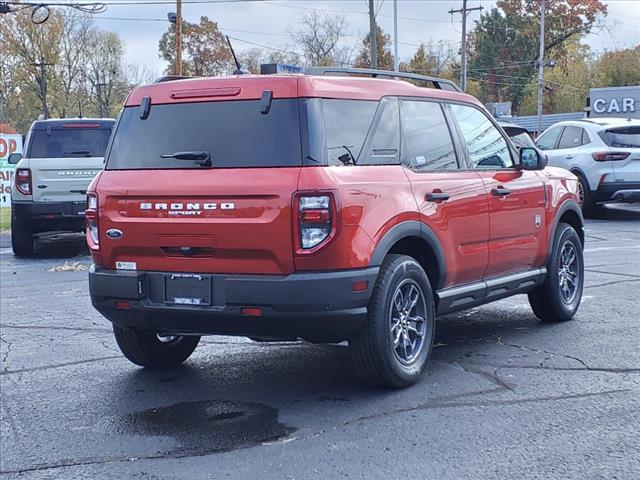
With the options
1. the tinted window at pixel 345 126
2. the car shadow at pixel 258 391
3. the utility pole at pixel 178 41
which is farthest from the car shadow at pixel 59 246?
the utility pole at pixel 178 41

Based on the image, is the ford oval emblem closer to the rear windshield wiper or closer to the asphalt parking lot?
the rear windshield wiper

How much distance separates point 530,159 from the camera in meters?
6.75

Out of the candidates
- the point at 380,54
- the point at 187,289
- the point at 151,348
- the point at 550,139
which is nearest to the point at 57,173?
the point at 151,348

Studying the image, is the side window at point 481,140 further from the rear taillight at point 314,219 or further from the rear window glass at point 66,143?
the rear window glass at point 66,143

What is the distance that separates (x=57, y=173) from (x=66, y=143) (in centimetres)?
59

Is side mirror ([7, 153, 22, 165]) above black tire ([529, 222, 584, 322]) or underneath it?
above

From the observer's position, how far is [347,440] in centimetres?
448

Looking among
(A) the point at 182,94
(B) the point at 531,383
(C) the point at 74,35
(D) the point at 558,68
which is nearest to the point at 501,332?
(B) the point at 531,383

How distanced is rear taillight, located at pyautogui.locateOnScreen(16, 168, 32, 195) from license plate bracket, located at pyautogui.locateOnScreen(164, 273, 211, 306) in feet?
26.4

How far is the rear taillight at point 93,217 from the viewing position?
5.40 metres

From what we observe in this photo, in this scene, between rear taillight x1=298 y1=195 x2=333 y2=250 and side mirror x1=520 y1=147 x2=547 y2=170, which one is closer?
rear taillight x1=298 y1=195 x2=333 y2=250

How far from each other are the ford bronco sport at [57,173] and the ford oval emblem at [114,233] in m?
7.31

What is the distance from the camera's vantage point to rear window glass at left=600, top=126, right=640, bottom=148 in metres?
15.8

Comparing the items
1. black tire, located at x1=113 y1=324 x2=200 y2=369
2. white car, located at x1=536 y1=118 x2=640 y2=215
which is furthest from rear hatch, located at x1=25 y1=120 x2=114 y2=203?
white car, located at x1=536 y1=118 x2=640 y2=215
